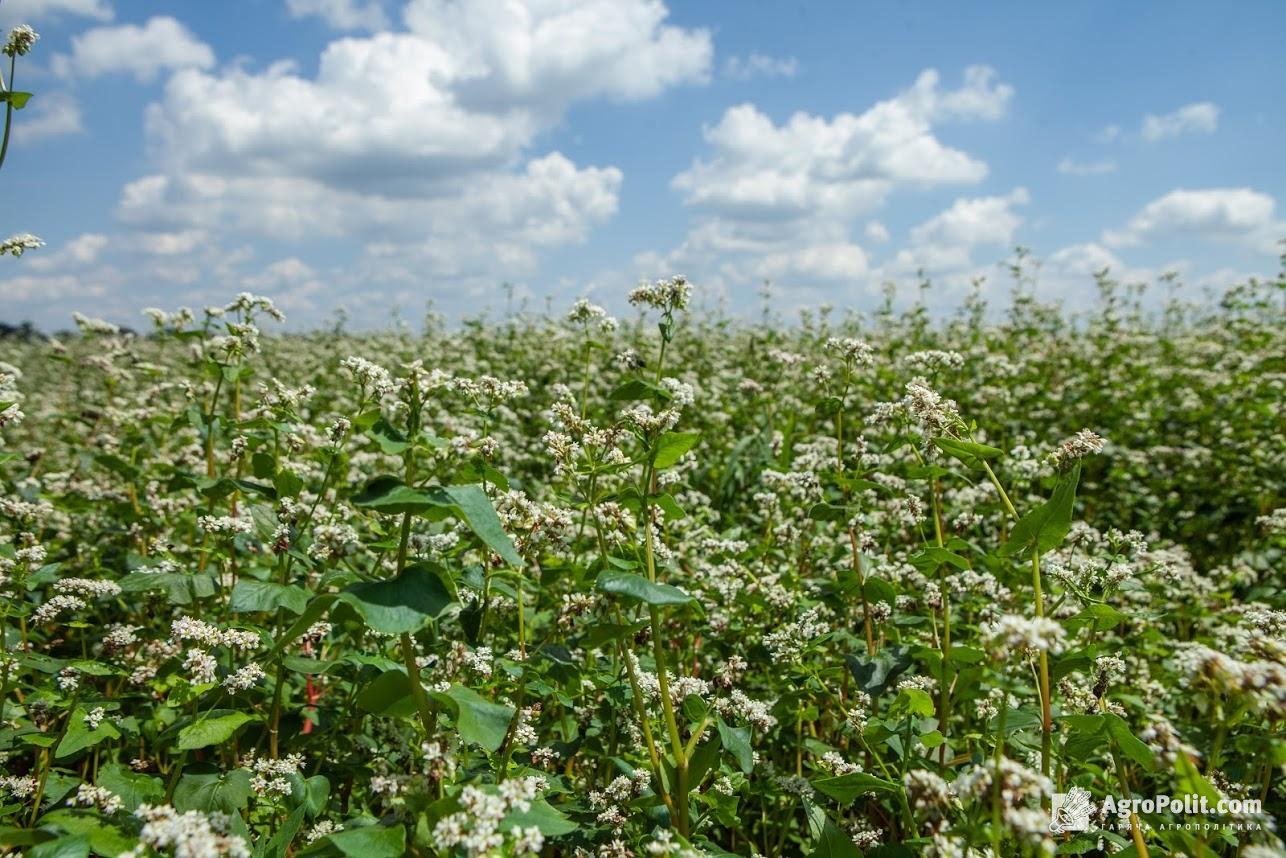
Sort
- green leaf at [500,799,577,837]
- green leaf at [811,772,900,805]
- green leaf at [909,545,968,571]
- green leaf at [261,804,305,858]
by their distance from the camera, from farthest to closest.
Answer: green leaf at [909,545,968,571], green leaf at [811,772,900,805], green leaf at [261,804,305,858], green leaf at [500,799,577,837]

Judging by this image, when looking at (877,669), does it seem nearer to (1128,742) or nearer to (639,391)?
(1128,742)

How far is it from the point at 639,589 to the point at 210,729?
1.62 meters

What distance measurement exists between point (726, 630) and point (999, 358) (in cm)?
703

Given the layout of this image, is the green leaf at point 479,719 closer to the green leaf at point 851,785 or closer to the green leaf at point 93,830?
the green leaf at point 93,830

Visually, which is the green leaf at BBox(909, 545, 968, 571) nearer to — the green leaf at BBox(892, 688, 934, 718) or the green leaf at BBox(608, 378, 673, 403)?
the green leaf at BBox(892, 688, 934, 718)

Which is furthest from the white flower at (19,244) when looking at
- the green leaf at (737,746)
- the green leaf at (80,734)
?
the green leaf at (737,746)

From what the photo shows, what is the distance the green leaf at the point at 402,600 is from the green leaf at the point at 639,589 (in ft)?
Result: 1.44

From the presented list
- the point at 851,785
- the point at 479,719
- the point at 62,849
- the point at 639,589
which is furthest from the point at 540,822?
the point at 62,849

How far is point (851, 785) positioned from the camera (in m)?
2.30

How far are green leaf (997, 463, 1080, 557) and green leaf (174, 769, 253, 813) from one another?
8.38 ft

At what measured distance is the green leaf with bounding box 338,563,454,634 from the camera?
66.4 inches

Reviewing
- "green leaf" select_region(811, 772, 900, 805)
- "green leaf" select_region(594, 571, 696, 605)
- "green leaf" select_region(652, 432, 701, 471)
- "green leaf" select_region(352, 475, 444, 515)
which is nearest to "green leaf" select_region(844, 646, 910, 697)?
"green leaf" select_region(811, 772, 900, 805)

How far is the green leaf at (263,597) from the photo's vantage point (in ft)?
7.62

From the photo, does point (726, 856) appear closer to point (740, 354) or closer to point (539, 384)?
point (539, 384)
